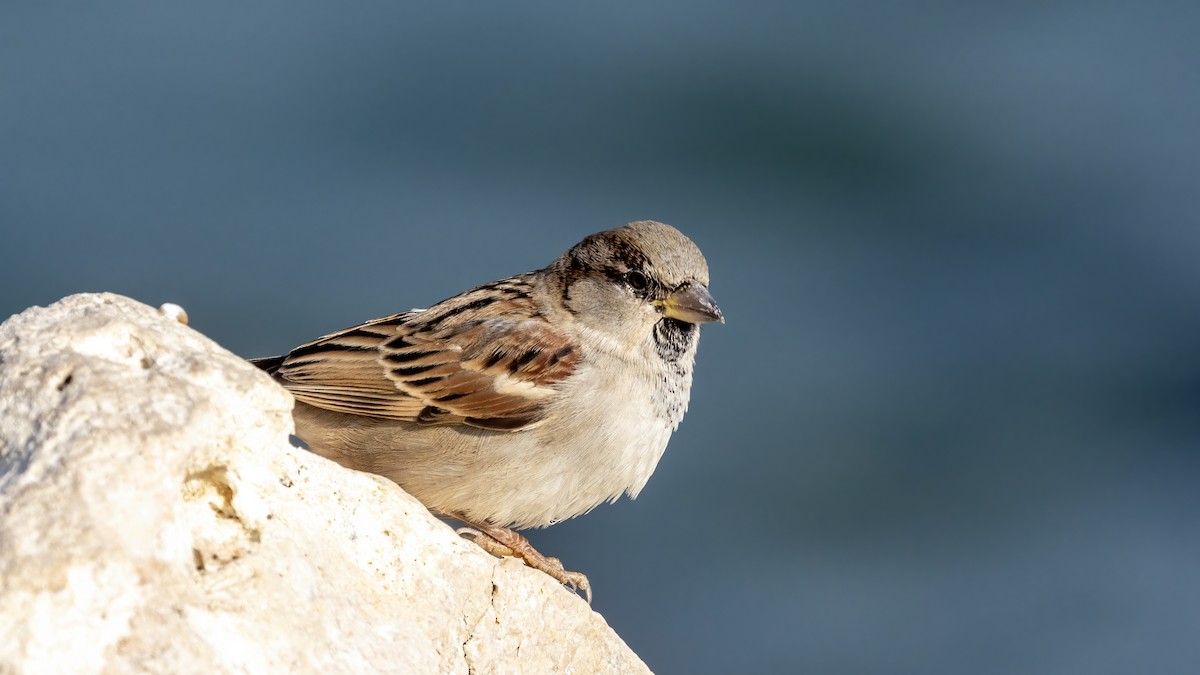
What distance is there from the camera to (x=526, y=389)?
496 cm

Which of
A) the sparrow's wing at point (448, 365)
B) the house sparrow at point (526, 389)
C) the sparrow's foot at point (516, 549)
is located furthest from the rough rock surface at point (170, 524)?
the sparrow's wing at point (448, 365)

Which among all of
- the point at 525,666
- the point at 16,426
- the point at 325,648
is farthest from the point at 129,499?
the point at 525,666

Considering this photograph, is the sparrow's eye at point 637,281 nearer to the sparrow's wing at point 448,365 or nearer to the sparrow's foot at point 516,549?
the sparrow's wing at point 448,365

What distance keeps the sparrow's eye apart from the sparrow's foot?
1.14 meters

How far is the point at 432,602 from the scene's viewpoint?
336 centimetres

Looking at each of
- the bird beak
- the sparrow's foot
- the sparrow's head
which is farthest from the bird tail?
the bird beak

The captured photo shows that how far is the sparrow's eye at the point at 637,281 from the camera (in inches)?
200

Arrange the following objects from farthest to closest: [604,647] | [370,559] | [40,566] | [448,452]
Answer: [448,452]
[604,647]
[370,559]
[40,566]

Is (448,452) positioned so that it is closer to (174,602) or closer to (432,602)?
(432,602)

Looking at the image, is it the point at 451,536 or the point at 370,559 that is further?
the point at 451,536

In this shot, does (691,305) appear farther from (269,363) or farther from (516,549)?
(269,363)

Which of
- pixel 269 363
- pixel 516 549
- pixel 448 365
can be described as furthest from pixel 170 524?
pixel 269 363

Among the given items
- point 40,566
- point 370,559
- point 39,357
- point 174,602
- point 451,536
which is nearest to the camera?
point 40,566

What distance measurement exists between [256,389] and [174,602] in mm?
486
